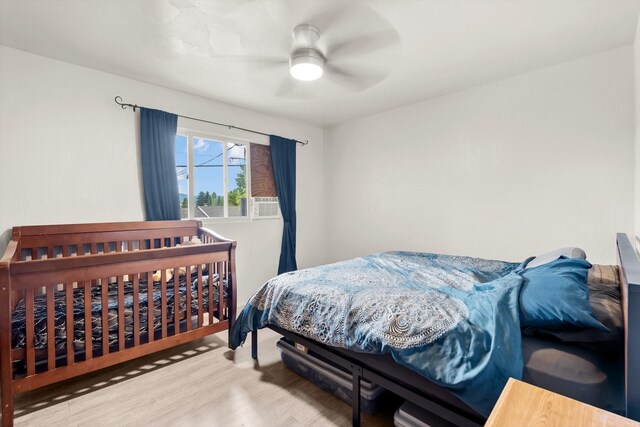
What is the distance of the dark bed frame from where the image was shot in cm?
79

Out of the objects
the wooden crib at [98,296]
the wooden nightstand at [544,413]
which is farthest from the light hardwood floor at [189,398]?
the wooden nightstand at [544,413]

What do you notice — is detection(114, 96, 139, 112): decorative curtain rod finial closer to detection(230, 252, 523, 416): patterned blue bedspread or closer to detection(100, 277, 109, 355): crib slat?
detection(100, 277, 109, 355): crib slat

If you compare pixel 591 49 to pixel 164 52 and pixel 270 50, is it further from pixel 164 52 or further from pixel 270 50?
pixel 164 52

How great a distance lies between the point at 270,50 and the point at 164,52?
86 centimetres

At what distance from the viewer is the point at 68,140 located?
8.15ft

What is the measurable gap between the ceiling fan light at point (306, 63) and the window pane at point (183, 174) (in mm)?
1767

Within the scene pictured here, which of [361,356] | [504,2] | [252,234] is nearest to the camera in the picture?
[361,356]

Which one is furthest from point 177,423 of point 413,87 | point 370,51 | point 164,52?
point 413,87

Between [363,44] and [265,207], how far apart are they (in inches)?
93.5

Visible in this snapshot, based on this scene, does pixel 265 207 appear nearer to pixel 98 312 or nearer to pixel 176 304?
pixel 176 304

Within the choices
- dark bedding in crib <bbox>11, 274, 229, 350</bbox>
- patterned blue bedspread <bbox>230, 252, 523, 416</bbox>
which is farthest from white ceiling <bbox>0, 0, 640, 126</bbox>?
dark bedding in crib <bbox>11, 274, 229, 350</bbox>

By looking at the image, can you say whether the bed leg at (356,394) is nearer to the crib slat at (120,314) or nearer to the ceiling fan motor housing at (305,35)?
the crib slat at (120,314)

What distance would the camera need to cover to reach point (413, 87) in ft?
10.0

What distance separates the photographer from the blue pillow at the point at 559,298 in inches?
42.3
